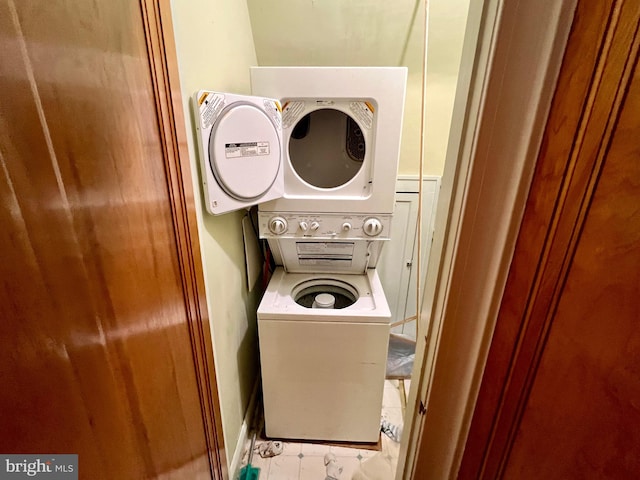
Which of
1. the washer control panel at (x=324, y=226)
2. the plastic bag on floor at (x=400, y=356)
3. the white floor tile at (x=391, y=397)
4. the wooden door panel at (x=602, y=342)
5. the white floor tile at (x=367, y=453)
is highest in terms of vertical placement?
the wooden door panel at (x=602, y=342)

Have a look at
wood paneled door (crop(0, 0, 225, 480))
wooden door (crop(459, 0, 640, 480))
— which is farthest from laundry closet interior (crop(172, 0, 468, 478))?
wooden door (crop(459, 0, 640, 480))

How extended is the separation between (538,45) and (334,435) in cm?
182

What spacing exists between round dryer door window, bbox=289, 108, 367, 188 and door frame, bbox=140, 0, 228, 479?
91cm

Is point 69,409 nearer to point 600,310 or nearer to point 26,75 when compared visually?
point 26,75

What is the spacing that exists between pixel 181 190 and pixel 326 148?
3.54 ft

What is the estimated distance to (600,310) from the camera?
0.45m

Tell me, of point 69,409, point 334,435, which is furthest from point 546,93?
point 334,435

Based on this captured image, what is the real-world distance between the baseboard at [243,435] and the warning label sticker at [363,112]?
160cm

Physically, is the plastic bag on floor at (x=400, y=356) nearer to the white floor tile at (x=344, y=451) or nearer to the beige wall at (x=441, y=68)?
the white floor tile at (x=344, y=451)

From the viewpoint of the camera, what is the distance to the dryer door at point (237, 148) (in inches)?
41.6

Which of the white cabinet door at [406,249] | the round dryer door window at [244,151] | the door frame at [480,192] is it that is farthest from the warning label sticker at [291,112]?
the door frame at [480,192]

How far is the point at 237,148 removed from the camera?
1.18 meters

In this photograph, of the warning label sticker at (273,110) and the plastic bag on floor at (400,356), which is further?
the plastic bag on floor at (400,356)

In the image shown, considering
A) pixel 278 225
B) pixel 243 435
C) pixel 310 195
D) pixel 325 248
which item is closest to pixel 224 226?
pixel 278 225
